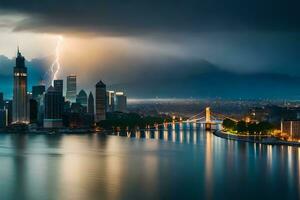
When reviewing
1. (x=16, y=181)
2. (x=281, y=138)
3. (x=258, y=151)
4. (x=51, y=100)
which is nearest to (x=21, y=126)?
(x=51, y=100)

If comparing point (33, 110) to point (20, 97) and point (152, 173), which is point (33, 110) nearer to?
point (20, 97)

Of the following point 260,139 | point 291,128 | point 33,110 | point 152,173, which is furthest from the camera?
point 33,110

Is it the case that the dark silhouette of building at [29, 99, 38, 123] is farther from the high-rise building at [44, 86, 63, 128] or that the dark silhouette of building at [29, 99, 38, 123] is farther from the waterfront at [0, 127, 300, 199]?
the waterfront at [0, 127, 300, 199]

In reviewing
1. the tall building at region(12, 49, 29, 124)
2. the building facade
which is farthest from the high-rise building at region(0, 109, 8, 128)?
the building facade

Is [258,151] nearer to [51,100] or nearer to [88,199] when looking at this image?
[88,199]

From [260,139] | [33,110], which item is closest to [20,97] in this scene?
[33,110]
